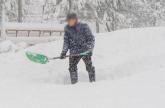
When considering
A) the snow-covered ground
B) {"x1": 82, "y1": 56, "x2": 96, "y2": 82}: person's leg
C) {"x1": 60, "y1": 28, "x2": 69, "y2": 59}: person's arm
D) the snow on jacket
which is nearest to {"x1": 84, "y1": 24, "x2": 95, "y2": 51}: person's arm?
the snow on jacket

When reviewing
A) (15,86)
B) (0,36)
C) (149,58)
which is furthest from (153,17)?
(15,86)

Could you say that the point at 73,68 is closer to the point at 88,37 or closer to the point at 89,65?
the point at 89,65

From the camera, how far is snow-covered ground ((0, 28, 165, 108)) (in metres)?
7.70

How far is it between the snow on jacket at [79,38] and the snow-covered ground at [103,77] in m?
0.80

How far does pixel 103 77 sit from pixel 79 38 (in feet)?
5.96

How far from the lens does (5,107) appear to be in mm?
7500

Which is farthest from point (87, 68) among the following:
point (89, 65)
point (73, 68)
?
point (73, 68)

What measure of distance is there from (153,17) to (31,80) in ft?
101

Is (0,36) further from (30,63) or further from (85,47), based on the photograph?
(85,47)

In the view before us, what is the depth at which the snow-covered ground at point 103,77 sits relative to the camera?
7.70 m

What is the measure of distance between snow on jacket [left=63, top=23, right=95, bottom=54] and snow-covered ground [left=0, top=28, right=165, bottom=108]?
0.80 meters

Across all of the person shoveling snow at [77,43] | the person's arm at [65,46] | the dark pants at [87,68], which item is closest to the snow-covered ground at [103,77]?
the dark pants at [87,68]

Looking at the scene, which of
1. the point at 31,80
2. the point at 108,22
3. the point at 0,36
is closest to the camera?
the point at 31,80

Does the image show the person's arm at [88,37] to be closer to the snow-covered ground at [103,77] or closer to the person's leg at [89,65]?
the person's leg at [89,65]
